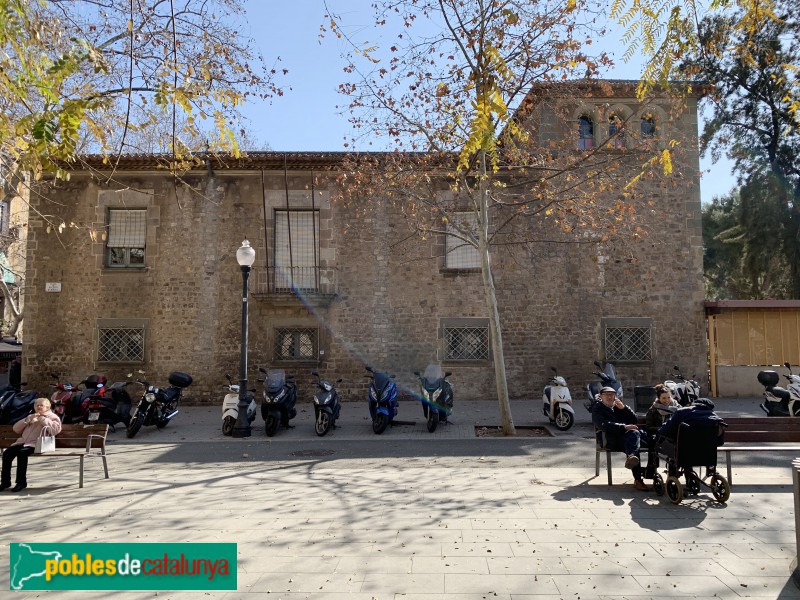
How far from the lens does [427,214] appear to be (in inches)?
595

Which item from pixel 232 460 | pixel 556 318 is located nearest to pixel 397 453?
pixel 232 460

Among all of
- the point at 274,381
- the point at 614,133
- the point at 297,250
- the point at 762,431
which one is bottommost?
the point at 762,431

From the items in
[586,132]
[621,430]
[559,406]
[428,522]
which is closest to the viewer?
[428,522]

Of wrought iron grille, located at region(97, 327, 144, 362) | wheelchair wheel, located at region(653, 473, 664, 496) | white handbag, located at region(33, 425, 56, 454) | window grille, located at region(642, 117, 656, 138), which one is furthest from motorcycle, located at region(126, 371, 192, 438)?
window grille, located at region(642, 117, 656, 138)

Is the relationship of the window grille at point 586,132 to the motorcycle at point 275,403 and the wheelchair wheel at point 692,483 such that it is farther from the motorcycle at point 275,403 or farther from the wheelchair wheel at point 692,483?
the wheelchair wheel at point 692,483

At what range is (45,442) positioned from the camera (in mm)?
6691

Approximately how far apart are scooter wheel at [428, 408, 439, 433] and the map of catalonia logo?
6.35 m

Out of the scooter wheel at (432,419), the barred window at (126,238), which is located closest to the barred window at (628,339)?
the scooter wheel at (432,419)

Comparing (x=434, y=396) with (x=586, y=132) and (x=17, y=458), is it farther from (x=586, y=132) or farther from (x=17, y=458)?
(x=586, y=132)

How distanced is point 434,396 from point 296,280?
20.6ft

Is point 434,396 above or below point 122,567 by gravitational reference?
above

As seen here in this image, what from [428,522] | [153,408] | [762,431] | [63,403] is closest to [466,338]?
[153,408]

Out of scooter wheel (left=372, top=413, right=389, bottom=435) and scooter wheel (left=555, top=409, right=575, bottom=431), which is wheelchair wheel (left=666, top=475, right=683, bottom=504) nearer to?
scooter wheel (left=555, top=409, right=575, bottom=431)

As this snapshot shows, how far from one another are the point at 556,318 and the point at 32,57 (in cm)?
1279
